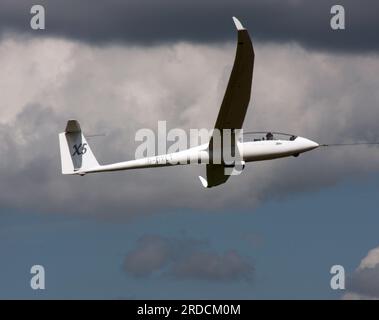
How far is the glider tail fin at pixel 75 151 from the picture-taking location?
5522cm

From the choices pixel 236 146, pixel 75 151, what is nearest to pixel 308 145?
pixel 236 146

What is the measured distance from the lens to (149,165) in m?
52.1

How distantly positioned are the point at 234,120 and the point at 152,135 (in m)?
4.48

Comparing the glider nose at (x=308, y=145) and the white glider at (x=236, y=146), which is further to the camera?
the glider nose at (x=308, y=145)

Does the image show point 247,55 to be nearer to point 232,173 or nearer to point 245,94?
point 245,94

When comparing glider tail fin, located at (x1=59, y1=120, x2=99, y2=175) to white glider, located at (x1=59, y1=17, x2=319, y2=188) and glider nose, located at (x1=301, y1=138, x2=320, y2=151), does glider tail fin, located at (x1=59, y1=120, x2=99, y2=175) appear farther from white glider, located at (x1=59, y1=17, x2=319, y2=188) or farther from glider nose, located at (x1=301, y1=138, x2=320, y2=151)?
glider nose, located at (x1=301, y1=138, x2=320, y2=151)

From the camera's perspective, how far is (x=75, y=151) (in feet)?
182

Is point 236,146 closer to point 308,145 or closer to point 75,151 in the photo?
point 308,145

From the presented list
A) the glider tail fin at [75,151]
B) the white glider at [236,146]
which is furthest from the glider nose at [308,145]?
the glider tail fin at [75,151]

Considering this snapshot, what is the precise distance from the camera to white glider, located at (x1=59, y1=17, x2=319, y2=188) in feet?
164

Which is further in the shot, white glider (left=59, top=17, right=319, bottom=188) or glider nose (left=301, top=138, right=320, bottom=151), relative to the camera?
glider nose (left=301, top=138, right=320, bottom=151)

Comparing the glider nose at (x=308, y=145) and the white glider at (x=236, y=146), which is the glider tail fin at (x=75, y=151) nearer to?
the white glider at (x=236, y=146)

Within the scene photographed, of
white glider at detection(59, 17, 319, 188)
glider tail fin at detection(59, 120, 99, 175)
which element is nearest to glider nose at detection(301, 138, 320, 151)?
white glider at detection(59, 17, 319, 188)
